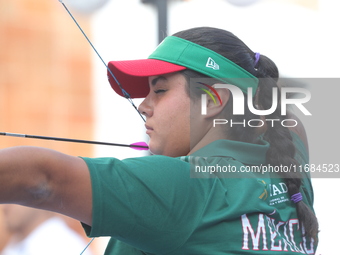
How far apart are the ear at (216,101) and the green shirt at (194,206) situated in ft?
0.30

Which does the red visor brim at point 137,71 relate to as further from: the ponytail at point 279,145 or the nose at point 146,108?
the ponytail at point 279,145

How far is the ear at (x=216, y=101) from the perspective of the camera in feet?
3.66

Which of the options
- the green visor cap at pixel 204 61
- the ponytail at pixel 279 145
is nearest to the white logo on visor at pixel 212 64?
the green visor cap at pixel 204 61

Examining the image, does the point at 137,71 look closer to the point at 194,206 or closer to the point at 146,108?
the point at 146,108

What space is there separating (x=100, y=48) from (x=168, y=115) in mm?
1130

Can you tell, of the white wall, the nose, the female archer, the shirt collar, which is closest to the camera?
the female archer

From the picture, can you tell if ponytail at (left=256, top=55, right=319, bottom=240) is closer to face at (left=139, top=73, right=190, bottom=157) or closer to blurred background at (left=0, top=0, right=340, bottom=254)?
face at (left=139, top=73, right=190, bottom=157)

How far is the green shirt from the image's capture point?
807 millimetres

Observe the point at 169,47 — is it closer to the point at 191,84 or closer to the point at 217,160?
the point at 191,84

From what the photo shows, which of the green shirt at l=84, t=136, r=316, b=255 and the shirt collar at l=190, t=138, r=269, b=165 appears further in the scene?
the shirt collar at l=190, t=138, r=269, b=165

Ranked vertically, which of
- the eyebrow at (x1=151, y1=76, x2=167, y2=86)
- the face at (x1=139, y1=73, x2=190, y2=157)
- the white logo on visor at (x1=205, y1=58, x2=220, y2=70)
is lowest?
the face at (x1=139, y1=73, x2=190, y2=157)

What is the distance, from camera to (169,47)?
3.80 ft

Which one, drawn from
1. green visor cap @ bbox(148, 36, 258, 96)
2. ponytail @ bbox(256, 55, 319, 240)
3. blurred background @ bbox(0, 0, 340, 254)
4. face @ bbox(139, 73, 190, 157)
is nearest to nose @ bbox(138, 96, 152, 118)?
face @ bbox(139, 73, 190, 157)

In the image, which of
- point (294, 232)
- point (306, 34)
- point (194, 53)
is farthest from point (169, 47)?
point (306, 34)
